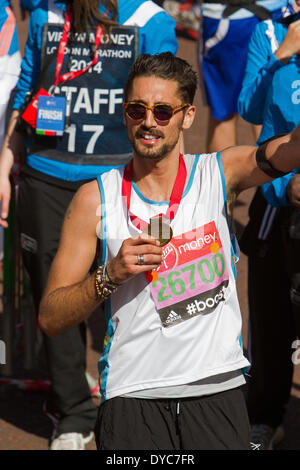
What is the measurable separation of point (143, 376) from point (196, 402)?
22cm

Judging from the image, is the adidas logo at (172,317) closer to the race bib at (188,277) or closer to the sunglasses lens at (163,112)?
the race bib at (188,277)

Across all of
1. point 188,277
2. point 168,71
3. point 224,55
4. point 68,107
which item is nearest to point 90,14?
point 68,107

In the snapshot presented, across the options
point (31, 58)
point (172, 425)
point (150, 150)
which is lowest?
point (172, 425)

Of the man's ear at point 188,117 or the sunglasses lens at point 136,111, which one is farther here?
the man's ear at point 188,117

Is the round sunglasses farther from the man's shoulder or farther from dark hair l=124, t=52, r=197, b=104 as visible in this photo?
the man's shoulder

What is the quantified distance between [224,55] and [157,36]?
2.20 meters

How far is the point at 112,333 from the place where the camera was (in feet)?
11.1

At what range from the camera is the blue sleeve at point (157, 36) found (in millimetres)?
4613

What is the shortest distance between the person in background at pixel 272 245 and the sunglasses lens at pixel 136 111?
880 millimetres

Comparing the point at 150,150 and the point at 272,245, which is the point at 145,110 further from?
the point at 272,245

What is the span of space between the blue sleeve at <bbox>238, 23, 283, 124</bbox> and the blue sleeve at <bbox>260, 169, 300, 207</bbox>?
0.41m

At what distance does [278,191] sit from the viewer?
407cm

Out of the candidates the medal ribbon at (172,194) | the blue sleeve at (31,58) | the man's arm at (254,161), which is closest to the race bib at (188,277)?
the medal ribbon at (172,194)

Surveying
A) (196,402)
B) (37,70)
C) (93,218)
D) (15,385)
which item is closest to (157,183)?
(93,218)
